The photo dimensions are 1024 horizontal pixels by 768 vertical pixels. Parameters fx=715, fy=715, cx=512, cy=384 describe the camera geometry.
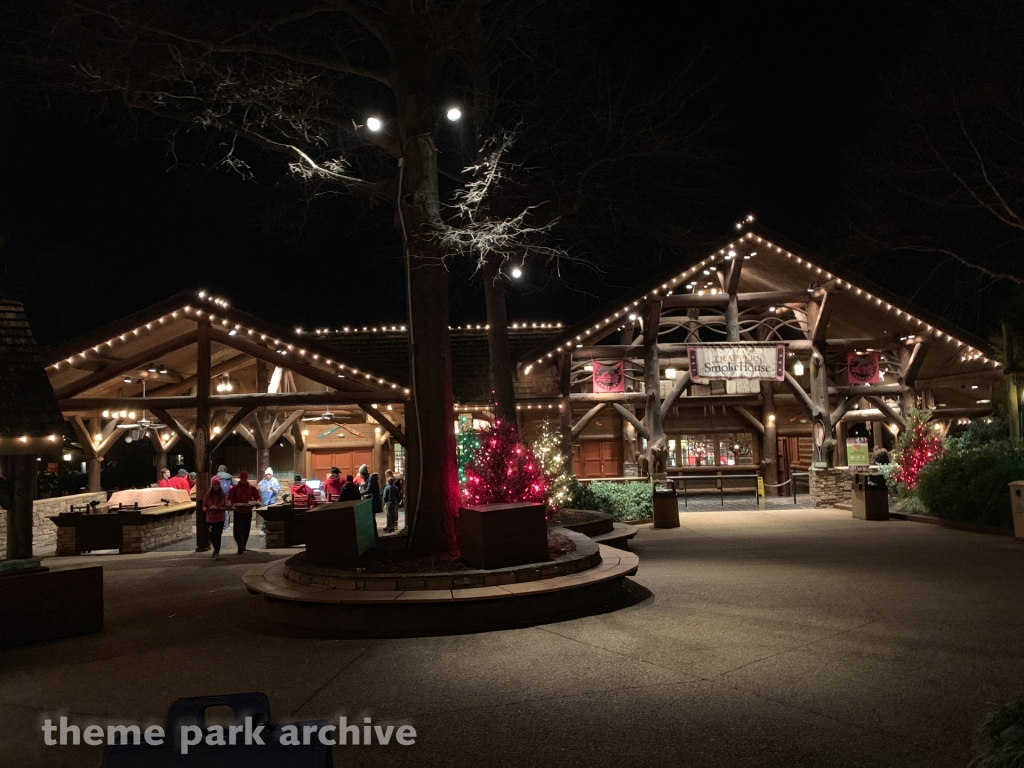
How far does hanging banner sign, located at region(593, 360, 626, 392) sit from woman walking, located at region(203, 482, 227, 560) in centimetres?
996

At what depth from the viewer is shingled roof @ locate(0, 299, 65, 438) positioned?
731 cm

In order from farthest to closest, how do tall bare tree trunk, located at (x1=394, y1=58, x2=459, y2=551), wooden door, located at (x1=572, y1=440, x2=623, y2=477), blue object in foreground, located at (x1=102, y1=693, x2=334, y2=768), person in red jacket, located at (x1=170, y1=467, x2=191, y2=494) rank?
wooden door, located at (x1=572, y1=440, x2=623, y2=477)
person in red jacket, located at (x1=170, y1=467, x2=191, y2=494)
tall bare tree trunk, located at (x1=394, y1=58, x2=459, y2=551)
blue object in foreground, located at (x1=102, y1=693, x2=334, y2=768)

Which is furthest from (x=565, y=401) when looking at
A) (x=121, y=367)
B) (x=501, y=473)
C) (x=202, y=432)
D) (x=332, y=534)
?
(x=332, y=534)

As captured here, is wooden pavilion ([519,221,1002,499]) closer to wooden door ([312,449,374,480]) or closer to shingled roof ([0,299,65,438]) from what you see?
wooden door ([312,449,374,480])

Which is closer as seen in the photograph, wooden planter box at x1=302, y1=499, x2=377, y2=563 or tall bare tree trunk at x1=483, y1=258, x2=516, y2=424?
wooden planter box at x1=302, y1=499, x2=377, y2=563

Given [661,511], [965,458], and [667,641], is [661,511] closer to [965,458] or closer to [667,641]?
[965,458]

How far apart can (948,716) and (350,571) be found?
590cm

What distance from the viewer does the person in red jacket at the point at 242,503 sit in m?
13.0

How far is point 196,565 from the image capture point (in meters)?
12.2

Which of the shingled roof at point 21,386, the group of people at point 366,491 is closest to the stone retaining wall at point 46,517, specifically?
the group of people at point 366,491

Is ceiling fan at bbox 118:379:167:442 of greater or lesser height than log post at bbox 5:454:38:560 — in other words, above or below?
above

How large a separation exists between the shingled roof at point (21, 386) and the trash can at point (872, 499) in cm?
1480

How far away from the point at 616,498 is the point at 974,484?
6925mm

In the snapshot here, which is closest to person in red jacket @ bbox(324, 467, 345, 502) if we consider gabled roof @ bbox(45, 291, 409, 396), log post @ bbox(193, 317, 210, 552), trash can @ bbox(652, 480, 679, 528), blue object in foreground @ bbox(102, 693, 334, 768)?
gabled roof @ bbox(45, 291, 409, 396)
